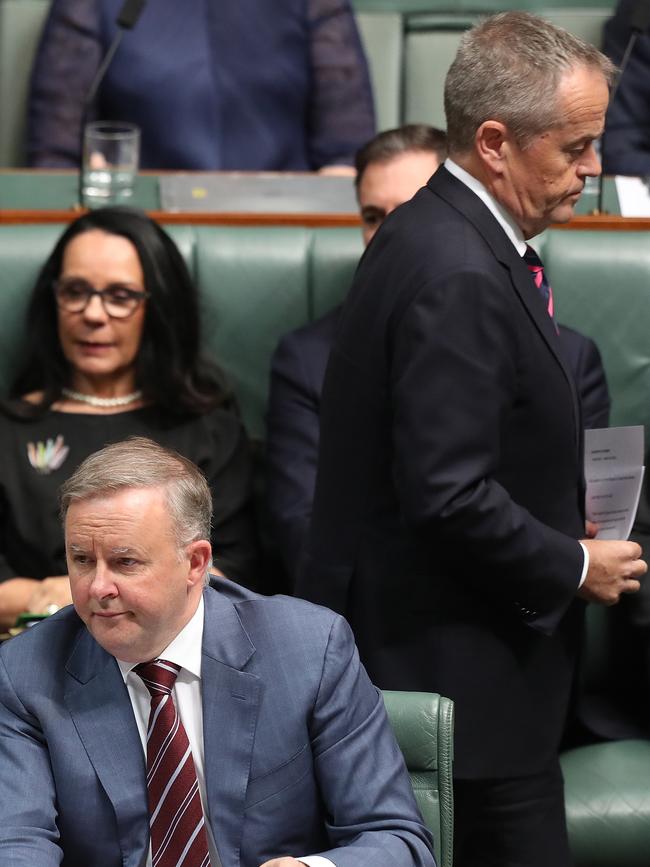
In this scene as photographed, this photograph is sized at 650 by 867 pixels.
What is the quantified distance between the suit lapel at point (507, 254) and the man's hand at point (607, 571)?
0.16 metres

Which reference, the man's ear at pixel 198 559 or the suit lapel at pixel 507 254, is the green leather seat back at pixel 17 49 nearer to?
the suit lapel at pixel 507 254

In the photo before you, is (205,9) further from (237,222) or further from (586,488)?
(586,488)

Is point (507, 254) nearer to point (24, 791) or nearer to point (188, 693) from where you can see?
point (188, 693)

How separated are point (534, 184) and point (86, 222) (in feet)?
3.57

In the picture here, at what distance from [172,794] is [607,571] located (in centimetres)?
61

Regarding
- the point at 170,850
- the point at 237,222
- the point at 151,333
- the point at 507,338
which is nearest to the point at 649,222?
the point at 237,222

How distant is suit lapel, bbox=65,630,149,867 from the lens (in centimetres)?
152

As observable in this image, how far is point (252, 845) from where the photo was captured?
1535 mm

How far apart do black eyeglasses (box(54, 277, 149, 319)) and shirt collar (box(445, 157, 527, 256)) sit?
3.02 ft

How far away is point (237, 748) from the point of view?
1.53 meters

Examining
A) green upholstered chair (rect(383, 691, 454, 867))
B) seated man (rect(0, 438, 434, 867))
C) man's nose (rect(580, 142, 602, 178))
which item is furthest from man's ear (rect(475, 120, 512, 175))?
green upholstered chair (rect(383, 691, 454, 867))

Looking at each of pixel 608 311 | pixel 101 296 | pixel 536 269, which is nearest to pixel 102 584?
pixel 536 269

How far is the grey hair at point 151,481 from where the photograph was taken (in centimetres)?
148

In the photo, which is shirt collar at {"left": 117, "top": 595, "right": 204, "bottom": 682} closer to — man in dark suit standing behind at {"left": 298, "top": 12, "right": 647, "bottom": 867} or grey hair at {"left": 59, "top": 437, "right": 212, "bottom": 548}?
grey hair at {"left": 59, "top": 437, "right": 212, "bottom": 548}
